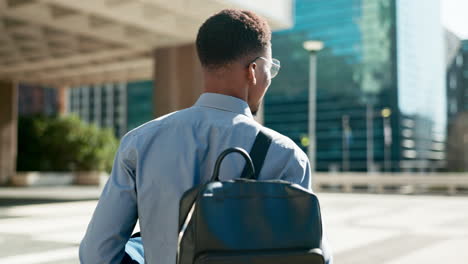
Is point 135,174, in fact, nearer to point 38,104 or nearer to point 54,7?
point 54,7

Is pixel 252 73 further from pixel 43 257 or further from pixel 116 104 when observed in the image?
pixel 116 104

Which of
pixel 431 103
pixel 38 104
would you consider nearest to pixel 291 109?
pixel 431 103

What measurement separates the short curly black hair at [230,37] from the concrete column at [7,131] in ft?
110

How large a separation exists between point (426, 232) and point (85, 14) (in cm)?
1321

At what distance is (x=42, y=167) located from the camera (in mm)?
40219

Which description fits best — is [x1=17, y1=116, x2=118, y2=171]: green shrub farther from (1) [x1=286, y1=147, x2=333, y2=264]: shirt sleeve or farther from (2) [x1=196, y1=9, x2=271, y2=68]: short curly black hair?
(1) [x1=286, y1=147, x2=333, y2=264]: shirt sleeve

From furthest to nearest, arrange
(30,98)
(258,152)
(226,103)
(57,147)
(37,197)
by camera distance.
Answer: (30,98) → (57,147) → (37,197) → (226,103) → (258,152)

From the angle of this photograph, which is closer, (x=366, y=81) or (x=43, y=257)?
(x=43, y=257)

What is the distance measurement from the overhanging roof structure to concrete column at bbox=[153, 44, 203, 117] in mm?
512

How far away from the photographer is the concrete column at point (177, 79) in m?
21.8

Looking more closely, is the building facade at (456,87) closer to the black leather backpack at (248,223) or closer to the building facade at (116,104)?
the building facade at (116,104)

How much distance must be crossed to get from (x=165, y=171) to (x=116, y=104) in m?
131

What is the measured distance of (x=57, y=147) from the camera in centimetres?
4103

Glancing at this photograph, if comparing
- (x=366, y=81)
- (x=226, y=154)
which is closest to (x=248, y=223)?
(x=226, y=154)
